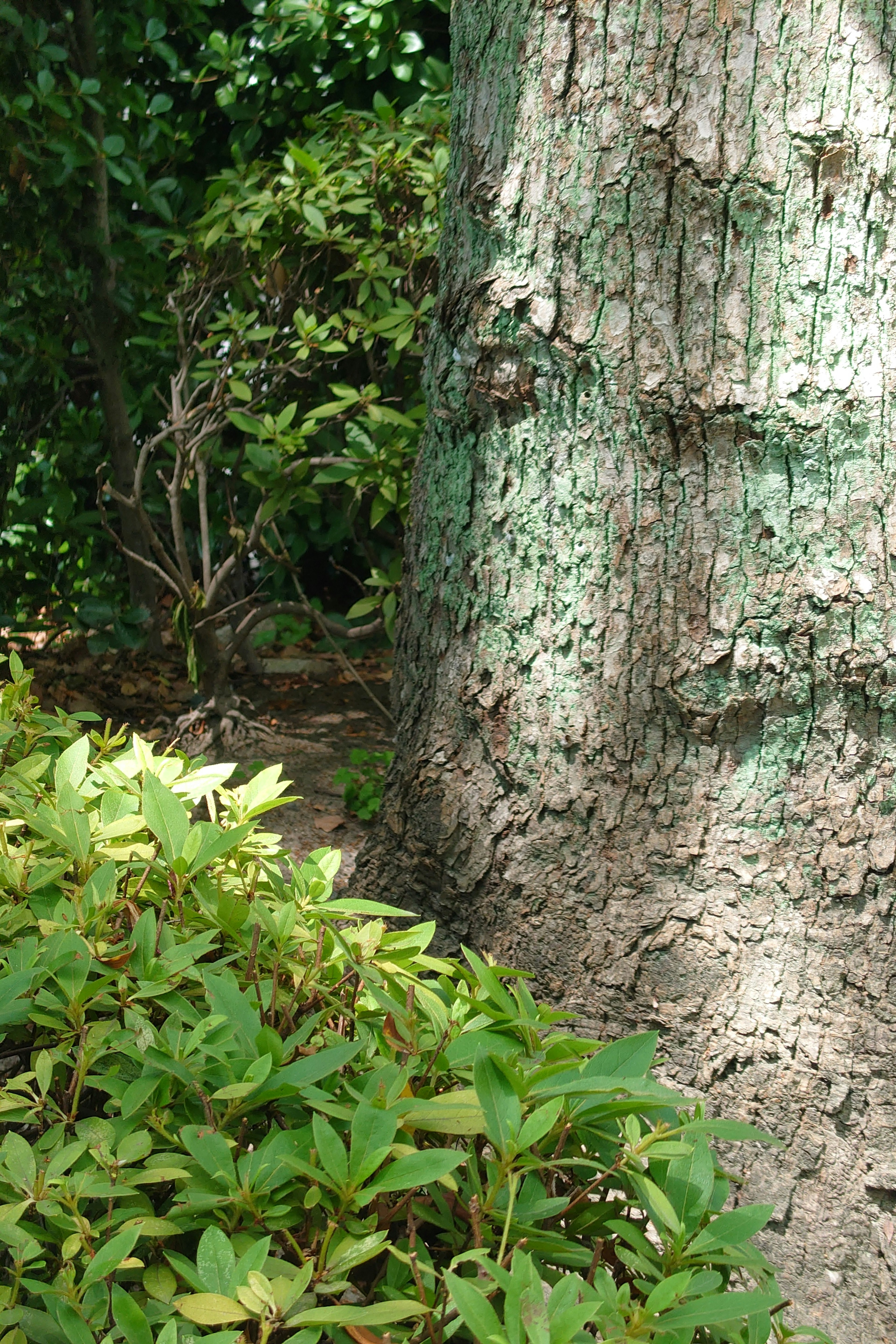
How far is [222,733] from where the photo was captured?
410 centimetres

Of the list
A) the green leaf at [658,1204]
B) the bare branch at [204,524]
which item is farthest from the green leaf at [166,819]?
the bare branch at [204,524]

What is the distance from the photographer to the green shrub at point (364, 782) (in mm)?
3709

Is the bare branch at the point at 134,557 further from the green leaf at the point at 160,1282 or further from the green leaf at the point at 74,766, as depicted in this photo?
the green leaf at the point at 160,1282

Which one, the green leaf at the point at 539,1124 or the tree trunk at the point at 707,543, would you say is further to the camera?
the tree trunk at the point at 707,543

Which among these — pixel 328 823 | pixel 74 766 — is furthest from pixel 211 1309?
pixel 328 823

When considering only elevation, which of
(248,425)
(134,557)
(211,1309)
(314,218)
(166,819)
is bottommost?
(211,1309)

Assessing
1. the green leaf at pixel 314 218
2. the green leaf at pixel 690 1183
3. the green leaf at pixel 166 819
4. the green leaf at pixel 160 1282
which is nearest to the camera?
the green leaf at pixel 160 1282

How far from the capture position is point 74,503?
4812 millimetres

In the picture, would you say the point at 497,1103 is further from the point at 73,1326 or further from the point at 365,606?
the point at 365,606

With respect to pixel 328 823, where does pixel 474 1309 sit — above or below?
above

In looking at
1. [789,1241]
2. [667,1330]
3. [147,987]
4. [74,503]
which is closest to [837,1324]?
[789,1241]

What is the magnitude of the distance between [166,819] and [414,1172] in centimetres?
63

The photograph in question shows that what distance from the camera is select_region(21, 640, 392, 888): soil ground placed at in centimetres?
377

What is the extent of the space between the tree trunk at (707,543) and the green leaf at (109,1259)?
1202 mm
